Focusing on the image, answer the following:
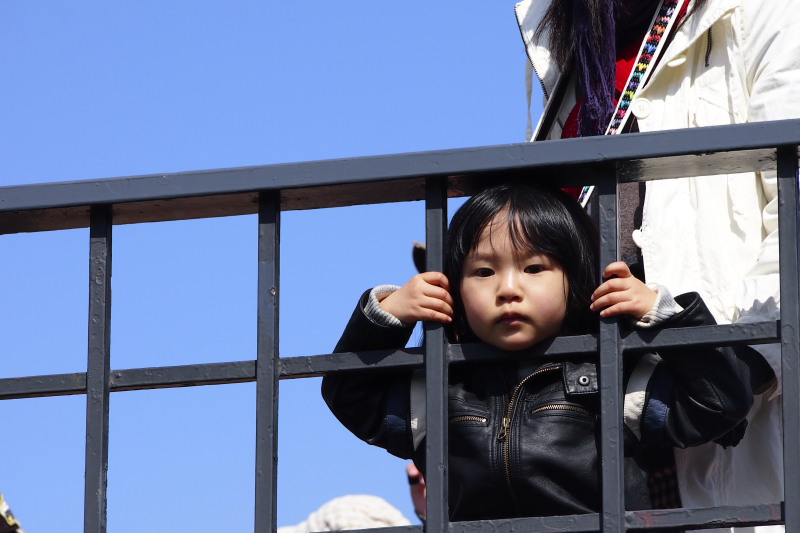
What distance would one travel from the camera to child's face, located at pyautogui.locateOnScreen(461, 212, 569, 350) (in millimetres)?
2914

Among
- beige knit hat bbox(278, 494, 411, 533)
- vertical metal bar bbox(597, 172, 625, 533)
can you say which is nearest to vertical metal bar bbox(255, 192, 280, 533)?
vertical metal bar bbox(597, 172, 625, 533)

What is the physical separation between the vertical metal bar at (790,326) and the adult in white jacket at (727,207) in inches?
15.7

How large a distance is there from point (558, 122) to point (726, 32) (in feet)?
2.18

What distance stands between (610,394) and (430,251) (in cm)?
42

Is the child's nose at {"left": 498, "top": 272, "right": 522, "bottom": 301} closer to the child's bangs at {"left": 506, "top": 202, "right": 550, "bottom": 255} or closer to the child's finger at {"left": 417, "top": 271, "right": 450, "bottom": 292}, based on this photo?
the child's bangs at {"left": 506, "top": 202, "right": 550, "bottom": 255}

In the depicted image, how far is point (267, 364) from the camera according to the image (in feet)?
8.73

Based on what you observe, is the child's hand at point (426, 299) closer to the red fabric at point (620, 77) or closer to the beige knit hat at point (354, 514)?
the red fabric at point (620, 77)

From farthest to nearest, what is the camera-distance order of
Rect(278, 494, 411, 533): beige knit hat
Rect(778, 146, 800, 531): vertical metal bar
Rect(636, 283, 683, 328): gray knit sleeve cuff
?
Rect(278, 494, 411, 533): beige knit hat
Rect(636, 283, 683, 328): gray knit sleeve cuff
Rect(778, 146, 800, 531): vertical metal bar

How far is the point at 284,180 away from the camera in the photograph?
2.71 metres

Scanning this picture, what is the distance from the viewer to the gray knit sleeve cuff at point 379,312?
2.90 metres

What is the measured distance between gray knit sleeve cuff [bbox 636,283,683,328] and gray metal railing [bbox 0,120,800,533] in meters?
0.05

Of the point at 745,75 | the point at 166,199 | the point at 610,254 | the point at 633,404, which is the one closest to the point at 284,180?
the point at 166,199

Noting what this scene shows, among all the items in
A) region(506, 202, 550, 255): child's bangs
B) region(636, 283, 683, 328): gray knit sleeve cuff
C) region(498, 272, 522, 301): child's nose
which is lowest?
region(636, 283, 683, 328): gray knit sleeve cuff

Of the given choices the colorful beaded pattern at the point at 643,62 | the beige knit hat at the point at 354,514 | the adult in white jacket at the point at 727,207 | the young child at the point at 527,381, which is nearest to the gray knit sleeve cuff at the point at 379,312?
the young child at the point at 527,381
